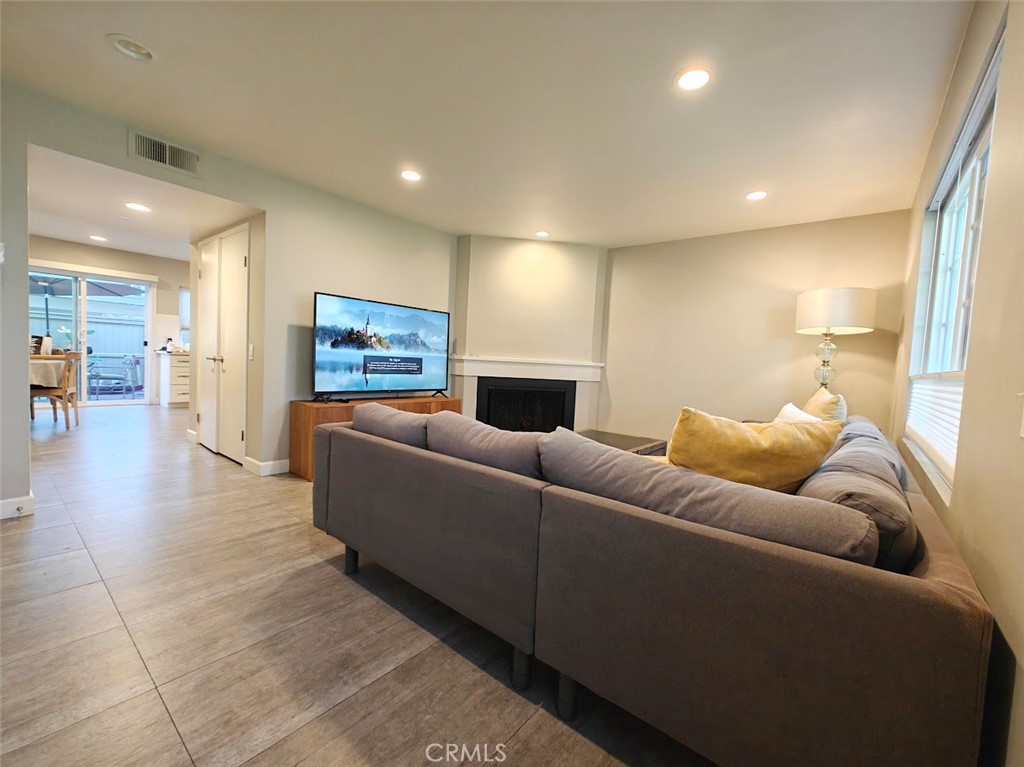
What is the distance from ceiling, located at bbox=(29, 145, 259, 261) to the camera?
2.72 m

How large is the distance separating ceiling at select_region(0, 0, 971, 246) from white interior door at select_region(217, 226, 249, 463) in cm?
92

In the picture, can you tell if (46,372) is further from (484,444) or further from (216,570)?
(484,444)

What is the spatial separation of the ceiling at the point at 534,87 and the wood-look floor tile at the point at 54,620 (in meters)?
2.41

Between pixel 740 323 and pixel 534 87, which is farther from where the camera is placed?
pixel 740 323

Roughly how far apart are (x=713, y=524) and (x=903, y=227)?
13.2 ft

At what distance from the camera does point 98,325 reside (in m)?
6.59

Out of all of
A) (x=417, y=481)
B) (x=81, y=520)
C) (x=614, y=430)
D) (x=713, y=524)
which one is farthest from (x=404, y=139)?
(x=614, y=430)

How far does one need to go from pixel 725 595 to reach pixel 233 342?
4137 millimetres

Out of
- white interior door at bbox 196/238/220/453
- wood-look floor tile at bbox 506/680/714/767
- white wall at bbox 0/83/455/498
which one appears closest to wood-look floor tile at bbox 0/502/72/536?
white wall at bbox 0/83/455/498

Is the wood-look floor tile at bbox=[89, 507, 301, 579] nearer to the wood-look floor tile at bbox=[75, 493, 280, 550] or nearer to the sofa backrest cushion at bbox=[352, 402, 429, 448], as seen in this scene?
the wood-look floor tile at bbox=[75, 493, 280, 550]

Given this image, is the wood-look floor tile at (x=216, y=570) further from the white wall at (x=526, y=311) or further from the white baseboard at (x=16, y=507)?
the white wall at (x=526, y=311)

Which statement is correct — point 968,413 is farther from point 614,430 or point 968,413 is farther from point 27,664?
point 614,430

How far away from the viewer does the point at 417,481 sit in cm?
161

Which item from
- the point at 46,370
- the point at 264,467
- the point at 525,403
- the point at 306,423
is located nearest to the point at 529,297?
the point at 525,403
